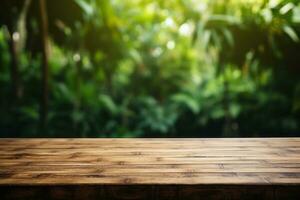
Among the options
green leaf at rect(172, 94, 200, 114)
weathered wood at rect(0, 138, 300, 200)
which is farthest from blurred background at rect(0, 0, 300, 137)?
weathered wood at rect(0, 138, 300, 200)

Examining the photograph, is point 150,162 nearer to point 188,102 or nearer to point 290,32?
point 290,32

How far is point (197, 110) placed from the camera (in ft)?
17.3

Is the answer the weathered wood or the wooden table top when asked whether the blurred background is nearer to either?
the wooden table top

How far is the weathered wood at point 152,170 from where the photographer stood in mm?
1078

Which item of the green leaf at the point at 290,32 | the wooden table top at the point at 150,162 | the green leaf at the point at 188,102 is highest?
the green leaf at the point at 290,32

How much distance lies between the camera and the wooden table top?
113cm

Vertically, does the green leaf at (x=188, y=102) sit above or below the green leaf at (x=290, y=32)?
below

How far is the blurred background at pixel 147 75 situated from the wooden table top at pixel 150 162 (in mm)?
2394

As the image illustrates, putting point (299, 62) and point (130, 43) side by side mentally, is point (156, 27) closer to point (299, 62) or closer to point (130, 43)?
point (130, 43)

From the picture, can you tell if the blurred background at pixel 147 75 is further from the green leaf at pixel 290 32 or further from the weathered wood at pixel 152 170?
the weathered wood at pixel 152 170

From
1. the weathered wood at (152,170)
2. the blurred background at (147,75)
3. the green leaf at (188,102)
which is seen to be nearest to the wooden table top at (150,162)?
the weathered wood at (152,170)

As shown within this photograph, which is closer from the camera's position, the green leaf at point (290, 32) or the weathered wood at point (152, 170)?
the weathered wood at point (152, 170)
